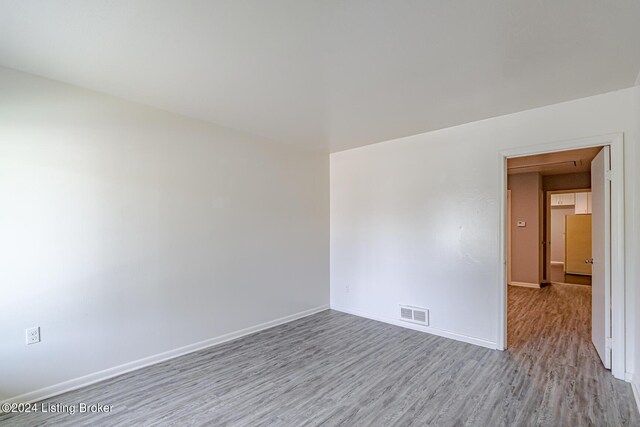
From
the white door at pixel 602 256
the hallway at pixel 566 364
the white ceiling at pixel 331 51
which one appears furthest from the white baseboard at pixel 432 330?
the white ceiling at pixel 331 51

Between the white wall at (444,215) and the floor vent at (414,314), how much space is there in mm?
85

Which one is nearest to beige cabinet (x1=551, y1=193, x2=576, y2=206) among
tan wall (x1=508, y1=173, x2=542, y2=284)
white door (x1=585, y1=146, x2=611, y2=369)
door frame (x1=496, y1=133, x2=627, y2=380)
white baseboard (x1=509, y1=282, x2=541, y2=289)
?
tan wall (x1=508, y1=173, x2=542, y2=284)

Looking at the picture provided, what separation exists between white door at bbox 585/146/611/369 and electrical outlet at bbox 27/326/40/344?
4856 mm

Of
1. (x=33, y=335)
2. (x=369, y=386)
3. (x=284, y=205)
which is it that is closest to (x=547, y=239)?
(x=284, y=205)

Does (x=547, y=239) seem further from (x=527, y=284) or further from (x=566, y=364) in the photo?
(x=566, y=364)

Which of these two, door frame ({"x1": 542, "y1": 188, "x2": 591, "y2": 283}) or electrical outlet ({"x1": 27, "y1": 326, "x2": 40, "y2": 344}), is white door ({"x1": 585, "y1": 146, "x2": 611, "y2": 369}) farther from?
electrical outlet ({"x1": 27, "y1": 326, "x2": 40, "y2": 344})

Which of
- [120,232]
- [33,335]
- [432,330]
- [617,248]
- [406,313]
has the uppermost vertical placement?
[120,232]

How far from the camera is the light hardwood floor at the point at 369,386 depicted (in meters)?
2.24

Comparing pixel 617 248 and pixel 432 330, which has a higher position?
pixel 617 248

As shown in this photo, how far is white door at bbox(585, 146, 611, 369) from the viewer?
9.33 ft

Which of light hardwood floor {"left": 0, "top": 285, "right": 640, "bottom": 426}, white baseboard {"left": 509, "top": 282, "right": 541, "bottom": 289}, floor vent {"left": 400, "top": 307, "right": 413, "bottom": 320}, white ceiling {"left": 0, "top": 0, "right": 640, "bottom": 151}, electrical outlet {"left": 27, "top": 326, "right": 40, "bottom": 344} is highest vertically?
white ceiling {"left": 0, "top": 0, "right": 640, "bottom": 151}

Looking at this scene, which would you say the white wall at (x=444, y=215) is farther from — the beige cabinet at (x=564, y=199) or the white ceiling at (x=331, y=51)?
the beige cabinet at (x=564, y=199)

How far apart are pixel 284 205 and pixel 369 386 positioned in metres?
2.55

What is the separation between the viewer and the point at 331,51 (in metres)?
2.13
